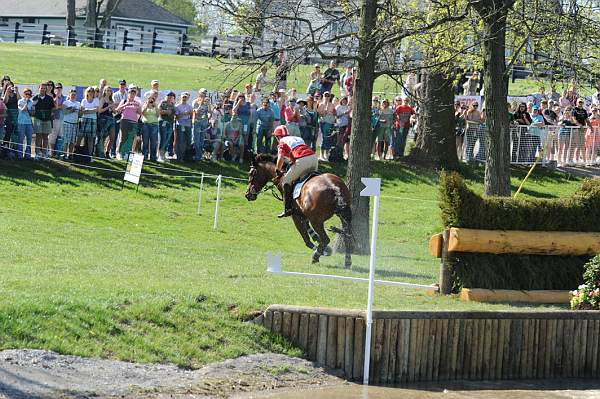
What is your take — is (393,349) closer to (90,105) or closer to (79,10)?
(90,105)

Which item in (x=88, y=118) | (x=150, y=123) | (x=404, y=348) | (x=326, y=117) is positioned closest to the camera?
(x=404, y=348)

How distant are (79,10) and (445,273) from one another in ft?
232

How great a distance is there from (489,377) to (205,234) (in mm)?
11029

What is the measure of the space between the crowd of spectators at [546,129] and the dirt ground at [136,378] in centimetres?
2175

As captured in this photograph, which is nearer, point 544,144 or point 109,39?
point 544,144

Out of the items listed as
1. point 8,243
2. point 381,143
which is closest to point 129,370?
point 8,243

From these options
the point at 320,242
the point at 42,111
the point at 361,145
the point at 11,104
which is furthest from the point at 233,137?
the point at 320,242

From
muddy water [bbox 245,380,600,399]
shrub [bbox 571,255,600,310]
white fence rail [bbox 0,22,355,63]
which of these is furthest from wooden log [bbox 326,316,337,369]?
white fence rail [bbox 0,22,355,63]

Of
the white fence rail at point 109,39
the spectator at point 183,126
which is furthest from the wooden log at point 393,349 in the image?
the white fence rail at point 109,39

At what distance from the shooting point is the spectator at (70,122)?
2705 cm

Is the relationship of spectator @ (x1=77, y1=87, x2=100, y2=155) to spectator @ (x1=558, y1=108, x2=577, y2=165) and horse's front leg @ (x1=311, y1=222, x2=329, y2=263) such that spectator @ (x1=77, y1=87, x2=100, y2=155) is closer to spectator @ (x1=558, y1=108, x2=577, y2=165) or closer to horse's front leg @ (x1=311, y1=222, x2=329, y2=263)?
horse's front leg @ (x1=311, y1=222, x2=329, y2=263)

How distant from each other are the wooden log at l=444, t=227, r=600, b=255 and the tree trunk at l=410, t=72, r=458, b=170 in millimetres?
15908

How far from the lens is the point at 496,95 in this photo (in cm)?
2097

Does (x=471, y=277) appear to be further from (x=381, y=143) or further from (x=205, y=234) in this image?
(x=381, y=143)
